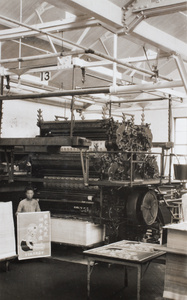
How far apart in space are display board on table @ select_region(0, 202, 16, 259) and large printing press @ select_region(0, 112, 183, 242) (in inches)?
28.2

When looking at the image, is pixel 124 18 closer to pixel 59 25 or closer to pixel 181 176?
pixel 59 25

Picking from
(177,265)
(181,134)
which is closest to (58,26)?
(177,265)

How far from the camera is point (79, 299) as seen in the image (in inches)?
217

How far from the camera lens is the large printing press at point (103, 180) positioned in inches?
313

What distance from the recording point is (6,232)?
6.85m

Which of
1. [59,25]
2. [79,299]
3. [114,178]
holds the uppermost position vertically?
[59,25]

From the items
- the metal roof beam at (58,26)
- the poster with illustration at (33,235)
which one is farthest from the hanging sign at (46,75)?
the poster with illustration at (33,235)

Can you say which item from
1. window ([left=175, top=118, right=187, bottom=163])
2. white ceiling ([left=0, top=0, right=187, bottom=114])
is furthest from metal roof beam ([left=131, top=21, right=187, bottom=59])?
window ([left=175, top=118, right=187, bottom=163])

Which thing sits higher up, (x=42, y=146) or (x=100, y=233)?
(x=42, y=146)

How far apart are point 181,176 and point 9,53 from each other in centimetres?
575

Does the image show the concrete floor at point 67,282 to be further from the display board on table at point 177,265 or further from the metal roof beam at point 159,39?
the metal roof beam at point 159,39

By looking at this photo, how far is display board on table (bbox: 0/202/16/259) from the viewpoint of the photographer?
681cm

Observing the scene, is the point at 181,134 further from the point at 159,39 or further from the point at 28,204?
the point at 159,39

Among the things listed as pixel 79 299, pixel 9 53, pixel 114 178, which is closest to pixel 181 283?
pixel 79 299
